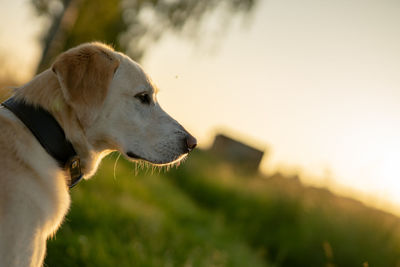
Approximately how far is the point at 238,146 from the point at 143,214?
64.3 ft

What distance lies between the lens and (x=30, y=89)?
2.14m

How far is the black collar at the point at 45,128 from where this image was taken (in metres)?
2.04

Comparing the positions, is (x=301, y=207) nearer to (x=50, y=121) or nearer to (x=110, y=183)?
(x=110, y=183)

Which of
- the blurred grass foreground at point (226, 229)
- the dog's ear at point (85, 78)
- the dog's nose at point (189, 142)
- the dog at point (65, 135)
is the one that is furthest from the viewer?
the blurred grass foreground at point (226, 229)

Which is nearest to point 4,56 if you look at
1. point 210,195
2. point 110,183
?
point 110,183

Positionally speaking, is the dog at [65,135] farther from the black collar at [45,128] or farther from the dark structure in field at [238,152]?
the dark structure in field at [238,152]

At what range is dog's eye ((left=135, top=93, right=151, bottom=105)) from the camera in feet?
8.77

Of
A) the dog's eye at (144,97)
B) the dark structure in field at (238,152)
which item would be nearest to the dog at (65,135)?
the dog's eye at (144,97)

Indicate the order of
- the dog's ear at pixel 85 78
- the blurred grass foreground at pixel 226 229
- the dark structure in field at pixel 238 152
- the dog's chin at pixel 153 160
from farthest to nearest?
the dark structure in field at pixel 238 152 < the blurred grass foreground at pixel 226 229 < the dog's chin at pixel 153 160 < the dog's ear at pixel 85 78

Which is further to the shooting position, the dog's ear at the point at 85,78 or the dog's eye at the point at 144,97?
the dog's eye at the point at 144,97

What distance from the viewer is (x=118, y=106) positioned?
251cm

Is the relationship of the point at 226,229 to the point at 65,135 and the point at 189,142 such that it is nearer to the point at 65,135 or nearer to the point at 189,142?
the point at 189,142

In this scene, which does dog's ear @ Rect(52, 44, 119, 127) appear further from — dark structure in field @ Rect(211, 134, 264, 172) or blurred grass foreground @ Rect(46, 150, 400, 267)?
dark structure in field @ Rect(211, 134, 264, 172)

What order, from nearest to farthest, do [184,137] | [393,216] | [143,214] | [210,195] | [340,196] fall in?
[184,137] < [143,214] < [393,216] < [340,196] < [210,195]
